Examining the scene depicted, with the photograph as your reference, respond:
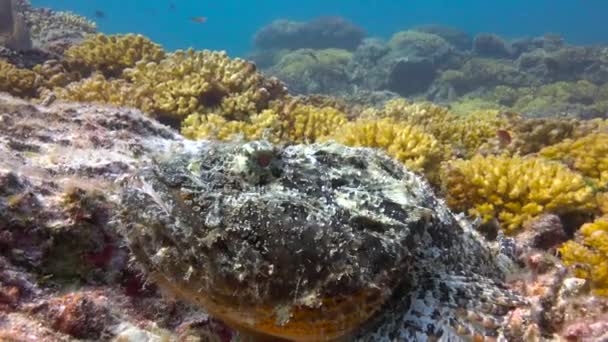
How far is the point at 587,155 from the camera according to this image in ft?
20.4

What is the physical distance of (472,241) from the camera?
3.05 metres

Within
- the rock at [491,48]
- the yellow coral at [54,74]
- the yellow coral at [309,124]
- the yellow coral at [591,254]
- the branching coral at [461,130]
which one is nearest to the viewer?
the yellow coral at [591,254]

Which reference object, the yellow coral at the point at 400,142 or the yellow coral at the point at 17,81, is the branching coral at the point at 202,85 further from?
the yellow coral at the point at 400,142

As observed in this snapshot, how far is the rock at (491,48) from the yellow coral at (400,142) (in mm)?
32480

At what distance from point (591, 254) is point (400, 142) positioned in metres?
2.56

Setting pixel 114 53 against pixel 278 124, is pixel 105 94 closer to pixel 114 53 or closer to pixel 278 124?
pixel 114 53

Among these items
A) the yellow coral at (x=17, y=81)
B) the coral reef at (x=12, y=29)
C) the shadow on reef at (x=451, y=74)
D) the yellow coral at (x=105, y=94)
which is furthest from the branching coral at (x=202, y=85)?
the shadow on reef at (x=451, y=74)

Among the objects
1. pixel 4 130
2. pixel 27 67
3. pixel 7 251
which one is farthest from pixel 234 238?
pixel 27 67

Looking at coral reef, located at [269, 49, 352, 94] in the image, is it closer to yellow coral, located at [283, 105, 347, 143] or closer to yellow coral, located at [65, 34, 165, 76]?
yellow coral, located at [65, 34, 165, 76]

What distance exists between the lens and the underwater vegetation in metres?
2.03

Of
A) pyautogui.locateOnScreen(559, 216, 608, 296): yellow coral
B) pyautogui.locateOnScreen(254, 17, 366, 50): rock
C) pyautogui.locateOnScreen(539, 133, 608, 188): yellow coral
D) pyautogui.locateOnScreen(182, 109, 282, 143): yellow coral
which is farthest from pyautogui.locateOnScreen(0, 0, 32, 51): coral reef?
pyautogui.locateOnScreen(254, 17, 366, 50): rock

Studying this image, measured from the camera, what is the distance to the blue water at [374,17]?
98.5m

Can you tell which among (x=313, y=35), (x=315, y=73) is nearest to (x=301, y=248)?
(x=315, y=73)

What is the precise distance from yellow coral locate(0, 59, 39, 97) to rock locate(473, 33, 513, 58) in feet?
110
